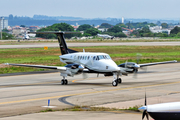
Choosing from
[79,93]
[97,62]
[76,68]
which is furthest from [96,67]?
[79,93]

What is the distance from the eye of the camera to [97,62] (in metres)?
29.7

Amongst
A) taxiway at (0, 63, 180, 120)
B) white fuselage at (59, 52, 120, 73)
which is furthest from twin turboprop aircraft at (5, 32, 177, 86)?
taxiway at (0, 63, 180, 120)

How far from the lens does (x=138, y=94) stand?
24578mm

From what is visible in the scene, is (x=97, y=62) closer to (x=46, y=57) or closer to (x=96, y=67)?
(x=96, y=67)

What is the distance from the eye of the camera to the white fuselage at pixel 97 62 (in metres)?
29.0

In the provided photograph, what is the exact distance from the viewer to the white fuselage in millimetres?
28953

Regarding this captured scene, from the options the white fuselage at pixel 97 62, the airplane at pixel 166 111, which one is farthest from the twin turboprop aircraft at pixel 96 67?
the airplane at pixel 166 111

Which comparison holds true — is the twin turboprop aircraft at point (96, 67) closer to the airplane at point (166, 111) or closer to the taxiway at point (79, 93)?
the taxiway at point (79, 93)

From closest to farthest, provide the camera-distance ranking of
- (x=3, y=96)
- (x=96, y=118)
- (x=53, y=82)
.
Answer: (x=96, y=118)
(x=3, y=96)
(x=53, y=82)

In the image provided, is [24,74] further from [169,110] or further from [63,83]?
[169,110]

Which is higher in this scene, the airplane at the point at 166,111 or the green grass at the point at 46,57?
the airplane at the point at 166,111

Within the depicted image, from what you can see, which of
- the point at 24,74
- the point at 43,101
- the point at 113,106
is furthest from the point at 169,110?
the point at 24,74

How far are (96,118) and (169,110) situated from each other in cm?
739

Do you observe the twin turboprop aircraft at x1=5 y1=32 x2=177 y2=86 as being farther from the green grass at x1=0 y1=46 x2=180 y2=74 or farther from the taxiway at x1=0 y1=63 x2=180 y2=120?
the green grass at x1=0 y1=46 x2=180 y2=74
